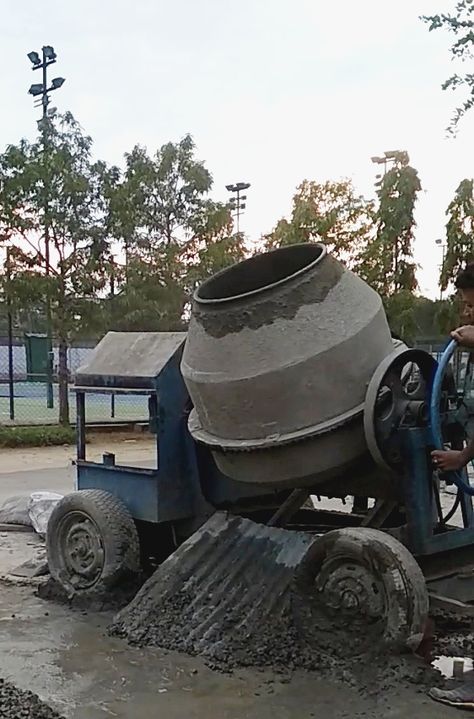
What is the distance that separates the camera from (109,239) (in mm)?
14477

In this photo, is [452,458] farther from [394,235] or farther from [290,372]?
[394,235]

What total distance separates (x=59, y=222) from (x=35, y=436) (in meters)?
3.18

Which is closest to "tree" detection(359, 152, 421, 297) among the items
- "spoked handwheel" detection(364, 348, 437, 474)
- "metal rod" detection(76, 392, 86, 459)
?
"metal rod" detection(76, 392, 86, 459)

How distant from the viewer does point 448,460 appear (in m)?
4.05

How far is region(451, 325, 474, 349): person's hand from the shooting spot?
156 inches

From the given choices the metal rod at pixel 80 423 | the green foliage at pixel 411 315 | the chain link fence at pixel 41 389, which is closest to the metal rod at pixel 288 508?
the metal rod at pixel 80 423

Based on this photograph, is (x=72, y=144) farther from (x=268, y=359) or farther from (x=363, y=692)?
(x=363, y=692)

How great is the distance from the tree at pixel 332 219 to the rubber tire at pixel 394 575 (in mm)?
11259

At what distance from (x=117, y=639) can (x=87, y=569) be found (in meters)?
0.71

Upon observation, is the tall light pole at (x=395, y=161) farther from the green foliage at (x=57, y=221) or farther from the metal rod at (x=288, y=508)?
the metal rod at (x=288, y=508)

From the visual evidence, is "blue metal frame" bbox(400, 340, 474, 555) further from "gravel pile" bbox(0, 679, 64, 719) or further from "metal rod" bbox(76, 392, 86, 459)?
"metal rod" bbox(76, 392, 86, 459)

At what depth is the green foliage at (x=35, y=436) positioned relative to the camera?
13.3 metres

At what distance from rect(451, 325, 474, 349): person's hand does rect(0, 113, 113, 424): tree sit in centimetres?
1045

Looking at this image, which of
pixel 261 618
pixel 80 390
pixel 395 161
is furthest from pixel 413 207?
pixel 261 618
